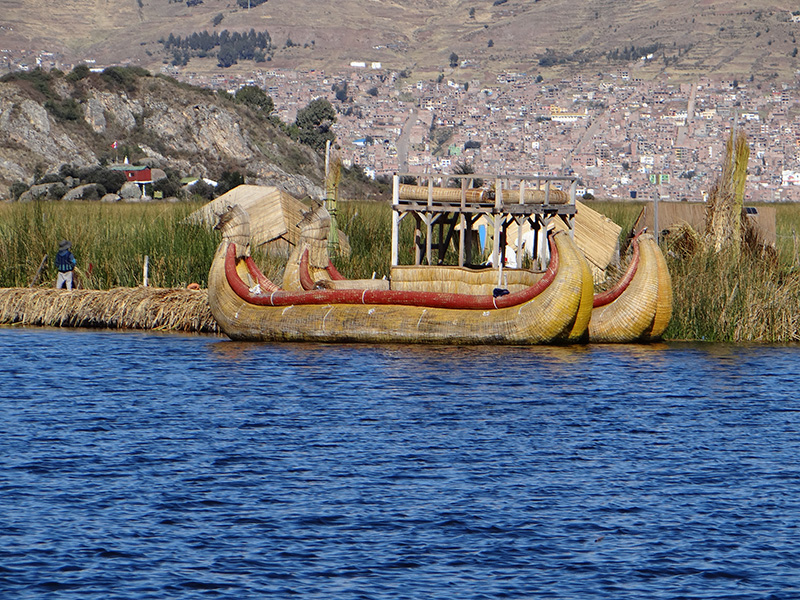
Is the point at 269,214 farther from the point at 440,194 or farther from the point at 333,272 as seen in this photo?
Result: the point at 440,194

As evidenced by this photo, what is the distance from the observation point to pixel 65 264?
29.7 metres

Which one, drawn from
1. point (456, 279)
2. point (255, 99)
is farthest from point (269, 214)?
point (255, 99)

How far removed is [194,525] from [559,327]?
13.5m

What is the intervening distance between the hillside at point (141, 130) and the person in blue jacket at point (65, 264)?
58857mm

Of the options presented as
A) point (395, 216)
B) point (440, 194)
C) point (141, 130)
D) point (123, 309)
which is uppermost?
point (141, 130)

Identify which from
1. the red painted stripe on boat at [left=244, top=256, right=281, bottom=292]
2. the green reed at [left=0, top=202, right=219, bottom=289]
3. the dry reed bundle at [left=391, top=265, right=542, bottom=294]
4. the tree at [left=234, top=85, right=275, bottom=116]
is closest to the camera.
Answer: the dry reed bundle at [left=391, top=265, right=542, bottom=294]

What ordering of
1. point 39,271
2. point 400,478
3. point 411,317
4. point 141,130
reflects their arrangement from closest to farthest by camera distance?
point 400,478
point 411,317
point 39,271
point 141,130

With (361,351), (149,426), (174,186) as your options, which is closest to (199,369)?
(361,351)

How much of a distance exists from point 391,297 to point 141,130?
258 ft

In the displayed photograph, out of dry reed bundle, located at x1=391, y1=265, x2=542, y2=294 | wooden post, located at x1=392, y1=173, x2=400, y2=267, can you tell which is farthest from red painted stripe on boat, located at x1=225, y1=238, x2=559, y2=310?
wooden post, located at x1=392, y1=173, x2=400, y2=267

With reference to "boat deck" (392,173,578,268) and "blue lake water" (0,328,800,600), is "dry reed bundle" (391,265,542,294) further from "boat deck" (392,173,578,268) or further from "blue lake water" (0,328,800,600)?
"blue lake water" (0,328,800,600)

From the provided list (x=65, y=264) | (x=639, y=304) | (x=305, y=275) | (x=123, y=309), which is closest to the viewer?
(x=639, y=304)

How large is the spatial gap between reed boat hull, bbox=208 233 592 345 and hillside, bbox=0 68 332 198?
62.8 meters

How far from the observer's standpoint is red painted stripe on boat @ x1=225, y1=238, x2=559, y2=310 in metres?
25.4
